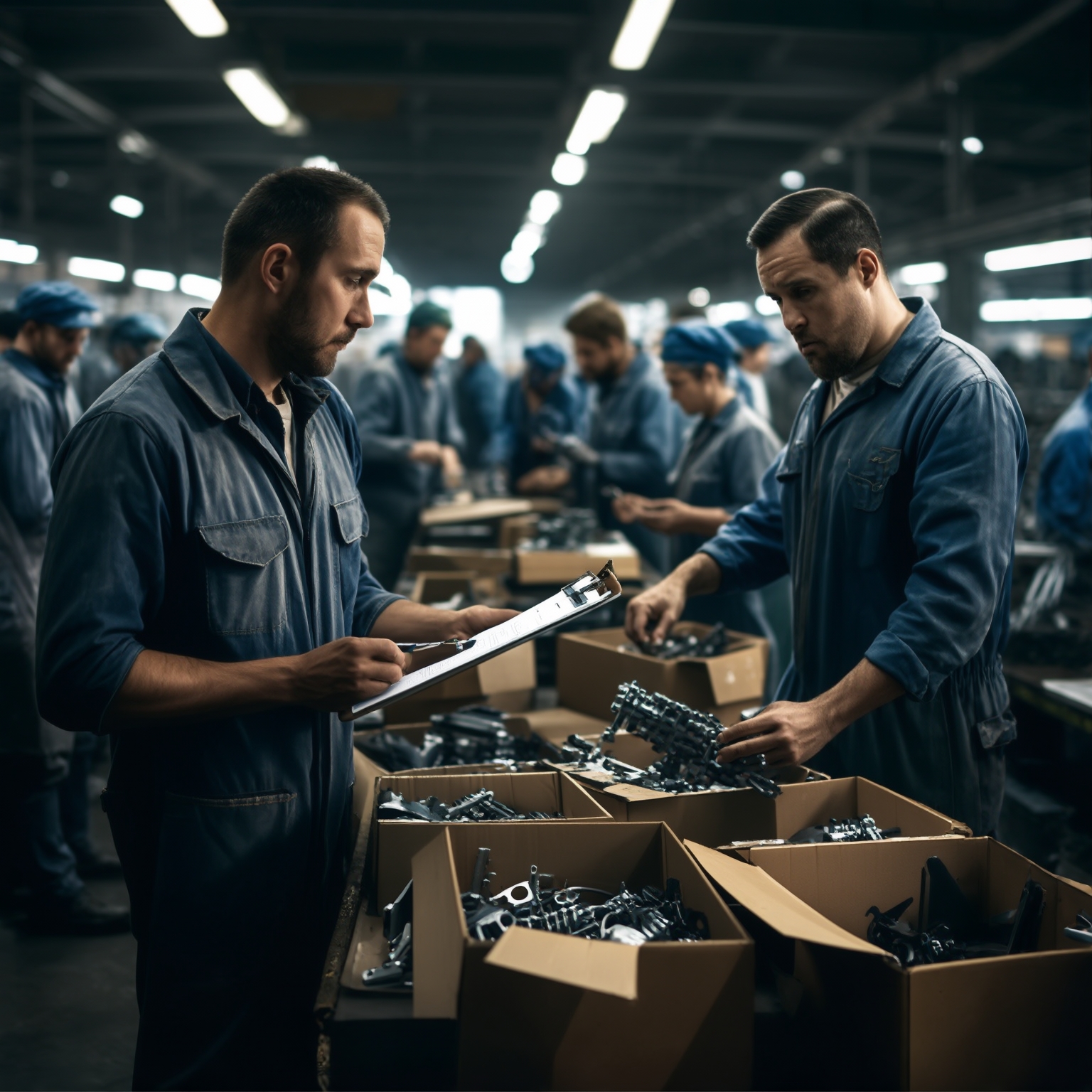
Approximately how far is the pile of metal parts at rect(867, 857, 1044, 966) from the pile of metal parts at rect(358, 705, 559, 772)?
1048 mm

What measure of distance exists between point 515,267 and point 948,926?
62.7 ft

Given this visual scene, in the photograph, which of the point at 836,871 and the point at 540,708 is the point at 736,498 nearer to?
the point at 540,708

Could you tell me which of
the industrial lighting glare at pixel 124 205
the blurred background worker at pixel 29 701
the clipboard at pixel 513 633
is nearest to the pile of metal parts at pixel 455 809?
the clipboard at pixel 513 633

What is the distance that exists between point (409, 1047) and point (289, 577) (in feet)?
2.38

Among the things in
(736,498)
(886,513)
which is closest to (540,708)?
(736,498)

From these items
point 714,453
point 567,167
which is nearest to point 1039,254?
point 714,453

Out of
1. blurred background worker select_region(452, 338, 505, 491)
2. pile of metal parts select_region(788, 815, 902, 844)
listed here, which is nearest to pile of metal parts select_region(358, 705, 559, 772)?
pile of metal parts select_region(788, 815, 902, 844)

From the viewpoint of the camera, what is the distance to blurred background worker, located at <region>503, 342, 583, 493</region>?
A: 650 cm

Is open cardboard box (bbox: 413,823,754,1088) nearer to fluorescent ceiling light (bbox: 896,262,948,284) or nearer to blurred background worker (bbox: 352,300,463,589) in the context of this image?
blurred background worker (bbox: 352,300,463,589)

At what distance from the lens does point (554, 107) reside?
922 cm

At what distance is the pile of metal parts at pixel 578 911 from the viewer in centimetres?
137

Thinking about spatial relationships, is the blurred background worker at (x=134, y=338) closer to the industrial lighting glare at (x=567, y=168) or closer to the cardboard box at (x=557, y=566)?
the cardboard box at (x=557, y=566)

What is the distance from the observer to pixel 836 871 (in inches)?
59.2

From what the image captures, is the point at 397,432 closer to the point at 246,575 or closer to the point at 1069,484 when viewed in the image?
the point at 1069,484
